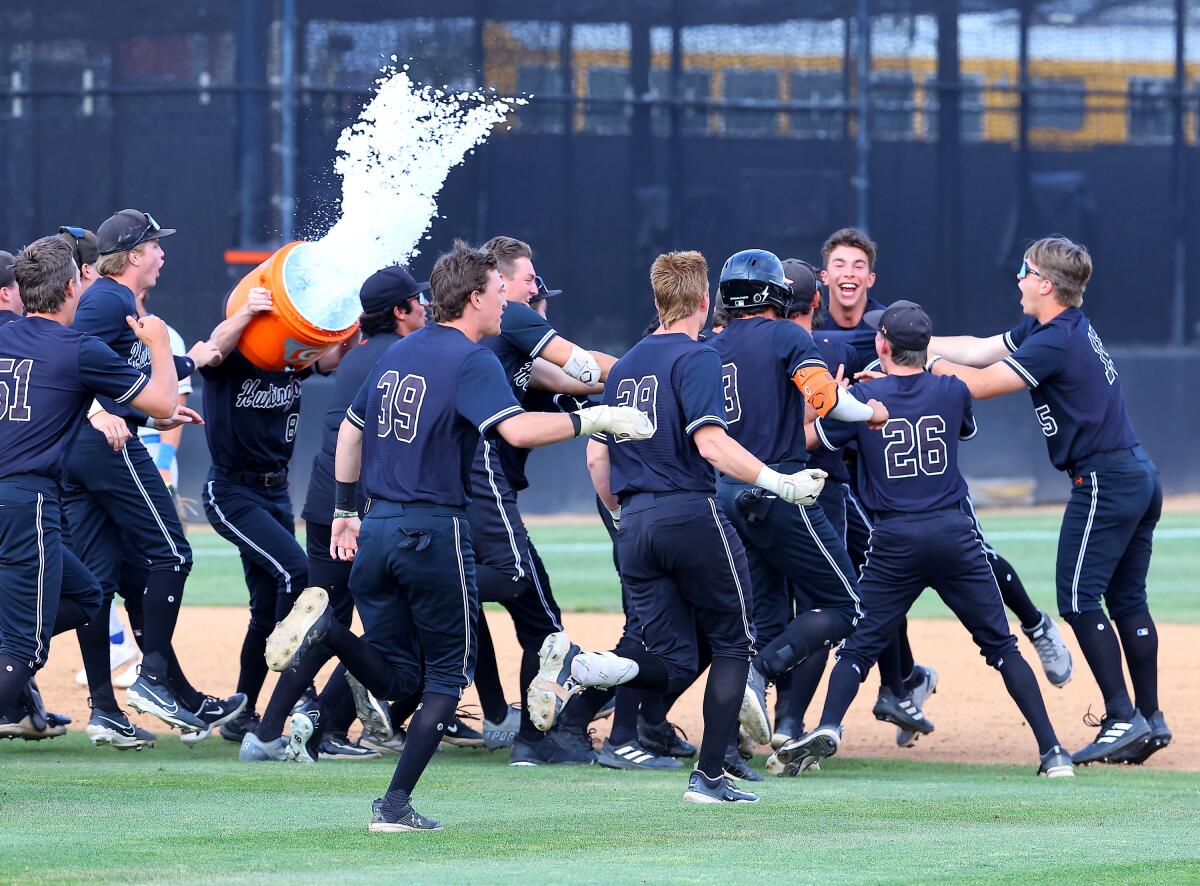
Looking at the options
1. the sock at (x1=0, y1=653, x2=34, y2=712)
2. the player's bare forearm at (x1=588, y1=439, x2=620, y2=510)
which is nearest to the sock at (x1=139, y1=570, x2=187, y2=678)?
the sock at (x1=0, y1=653, x2=34, y2=712)

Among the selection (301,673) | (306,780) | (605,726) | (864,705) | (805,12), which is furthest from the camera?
(805,12)

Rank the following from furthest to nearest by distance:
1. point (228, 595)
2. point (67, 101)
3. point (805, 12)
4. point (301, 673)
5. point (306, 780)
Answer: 1. point (805, 12)
2. point (67, 101)
3. point (228, 595)
4. point (301, 673)
5. point (306, 780)

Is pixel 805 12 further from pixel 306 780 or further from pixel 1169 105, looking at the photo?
pixel 306 780

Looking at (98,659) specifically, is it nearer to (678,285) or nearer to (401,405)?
(401,405)

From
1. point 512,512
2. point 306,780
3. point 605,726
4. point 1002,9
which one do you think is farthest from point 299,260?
point 1002,9

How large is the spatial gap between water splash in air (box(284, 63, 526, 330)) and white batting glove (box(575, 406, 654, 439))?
2.08 meters

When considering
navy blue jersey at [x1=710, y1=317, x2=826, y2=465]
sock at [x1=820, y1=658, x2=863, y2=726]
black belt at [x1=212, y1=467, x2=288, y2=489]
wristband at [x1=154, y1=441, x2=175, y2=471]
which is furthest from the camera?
wristband at [x1=154, y1=441, x2=175, y2=471]

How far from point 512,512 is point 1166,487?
17.1 metres

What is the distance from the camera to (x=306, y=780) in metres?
6.69

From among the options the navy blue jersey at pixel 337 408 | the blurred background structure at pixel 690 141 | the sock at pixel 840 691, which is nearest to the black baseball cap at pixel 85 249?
the navy blue jersey at pixel 337 408

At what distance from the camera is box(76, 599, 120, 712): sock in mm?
7699

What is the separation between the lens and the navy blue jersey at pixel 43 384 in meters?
6.35

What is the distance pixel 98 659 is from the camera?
25.6 feet

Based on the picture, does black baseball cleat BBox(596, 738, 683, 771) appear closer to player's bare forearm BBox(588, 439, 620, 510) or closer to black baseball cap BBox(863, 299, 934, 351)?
player's bare forearm BBox(588, 439, 620, 510)
